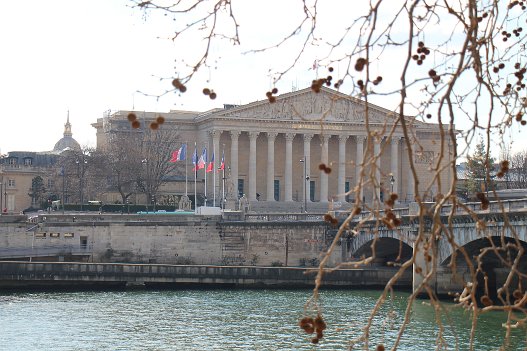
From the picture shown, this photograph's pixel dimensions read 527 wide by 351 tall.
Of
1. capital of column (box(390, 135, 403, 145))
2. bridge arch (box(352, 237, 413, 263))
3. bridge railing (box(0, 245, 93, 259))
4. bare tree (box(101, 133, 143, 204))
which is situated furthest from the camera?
capital of column (box(390, 135, 403, 145))

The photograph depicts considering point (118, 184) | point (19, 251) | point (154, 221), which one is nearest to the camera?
point (19, 251)

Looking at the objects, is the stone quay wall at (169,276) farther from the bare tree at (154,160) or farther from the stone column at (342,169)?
the stone column at (342,169)

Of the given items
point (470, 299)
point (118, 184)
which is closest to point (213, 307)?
point (470, 299)

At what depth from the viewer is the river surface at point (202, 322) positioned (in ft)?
120

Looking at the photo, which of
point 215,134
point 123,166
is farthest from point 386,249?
point 215,134

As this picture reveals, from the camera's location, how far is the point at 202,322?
1687 inches

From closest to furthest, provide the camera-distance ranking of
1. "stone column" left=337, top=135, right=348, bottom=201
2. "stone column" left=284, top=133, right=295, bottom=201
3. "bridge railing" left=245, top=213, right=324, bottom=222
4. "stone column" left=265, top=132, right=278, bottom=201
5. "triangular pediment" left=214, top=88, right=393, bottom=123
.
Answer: "bridge railing" left=245, top=213, right=324, bottom=222
"triangular pediment" left=214, top=88, right=393, bottom=123
"stone column" left=265, top=132, right=278, bottom=201
"stone column" left=284, top=133, right=295, bottom=201
"stone column" left=337, top=135, right=348, bottom=201

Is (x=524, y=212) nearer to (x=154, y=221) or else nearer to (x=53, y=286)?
(x=53, y=286)

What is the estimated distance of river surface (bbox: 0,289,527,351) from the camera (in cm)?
3644

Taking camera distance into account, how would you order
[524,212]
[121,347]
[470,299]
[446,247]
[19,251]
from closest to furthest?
[470,299], [121,347], [524,212], [446,247], [19,251]

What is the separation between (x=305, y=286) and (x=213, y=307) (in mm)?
13139

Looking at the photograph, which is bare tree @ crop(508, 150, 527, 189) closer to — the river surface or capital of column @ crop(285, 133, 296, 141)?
capital of column @ crop(285, 133, 296, 141)

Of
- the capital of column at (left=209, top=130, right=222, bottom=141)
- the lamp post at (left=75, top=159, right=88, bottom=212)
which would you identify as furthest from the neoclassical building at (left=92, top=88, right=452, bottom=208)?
the lamp post at (left=75, top=159, right=88, bottom=212)

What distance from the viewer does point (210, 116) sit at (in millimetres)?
108188
